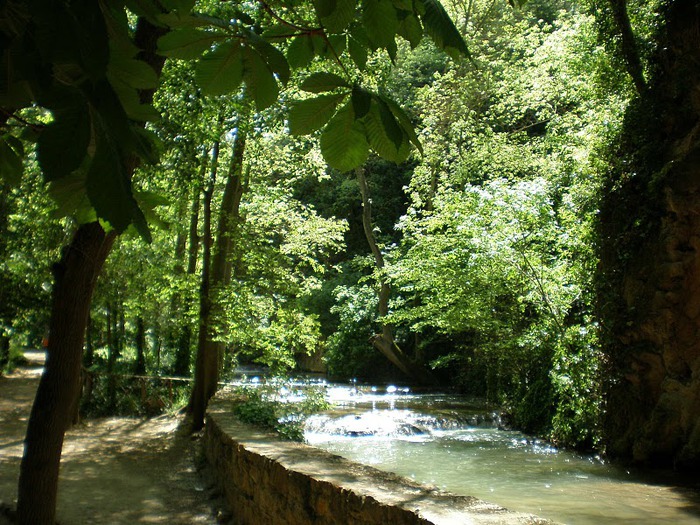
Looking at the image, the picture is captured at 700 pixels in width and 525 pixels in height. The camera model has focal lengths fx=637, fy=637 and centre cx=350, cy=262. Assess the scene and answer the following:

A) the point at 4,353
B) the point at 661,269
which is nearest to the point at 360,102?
the point at 661,269

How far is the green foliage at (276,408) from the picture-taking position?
713cm

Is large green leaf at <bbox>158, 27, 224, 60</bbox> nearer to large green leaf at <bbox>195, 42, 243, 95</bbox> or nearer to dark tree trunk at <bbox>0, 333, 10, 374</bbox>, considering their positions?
large green leaf at <bbox>195, 42, 243, 95</bbox>

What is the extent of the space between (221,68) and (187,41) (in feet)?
0.30

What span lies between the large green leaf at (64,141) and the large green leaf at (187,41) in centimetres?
45

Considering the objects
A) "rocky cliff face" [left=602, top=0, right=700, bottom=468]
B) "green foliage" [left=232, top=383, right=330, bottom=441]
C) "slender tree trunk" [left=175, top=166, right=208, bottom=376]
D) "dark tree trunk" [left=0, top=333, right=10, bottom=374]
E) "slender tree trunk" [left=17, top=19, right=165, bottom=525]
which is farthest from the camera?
"dark tree trunk" [left=0, top=333, right=10, bottom=374]

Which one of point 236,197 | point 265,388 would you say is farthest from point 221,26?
point 236,197

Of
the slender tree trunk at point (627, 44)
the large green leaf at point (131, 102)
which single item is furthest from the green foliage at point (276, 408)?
the slender tree trunk at point (627, 44)

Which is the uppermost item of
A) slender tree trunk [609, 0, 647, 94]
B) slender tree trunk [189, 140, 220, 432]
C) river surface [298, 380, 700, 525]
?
slender tree trunk [609, 0, 647, 94]

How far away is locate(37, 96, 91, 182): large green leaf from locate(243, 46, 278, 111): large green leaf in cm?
51

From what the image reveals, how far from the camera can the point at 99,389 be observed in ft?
43.2

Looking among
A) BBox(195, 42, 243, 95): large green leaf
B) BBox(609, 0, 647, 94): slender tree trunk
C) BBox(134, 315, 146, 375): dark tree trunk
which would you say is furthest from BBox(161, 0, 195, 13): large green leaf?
BBox(134, 315, 146, 375): dark tree trunk

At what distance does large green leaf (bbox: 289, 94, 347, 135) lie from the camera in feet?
4.46

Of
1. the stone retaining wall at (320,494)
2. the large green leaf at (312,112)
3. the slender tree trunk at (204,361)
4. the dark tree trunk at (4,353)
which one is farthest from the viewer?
the dark tree trunk at (4,353)

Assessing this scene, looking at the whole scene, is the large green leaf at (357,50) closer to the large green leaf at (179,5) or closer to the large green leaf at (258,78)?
the large green leaf at (258,78)
